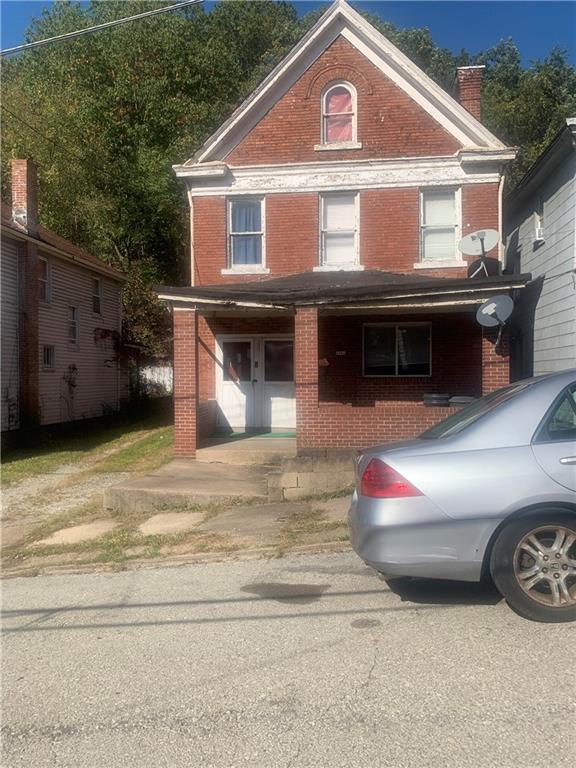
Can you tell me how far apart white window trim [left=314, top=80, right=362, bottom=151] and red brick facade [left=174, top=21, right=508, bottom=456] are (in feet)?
0.25

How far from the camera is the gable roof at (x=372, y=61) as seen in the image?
14469mm

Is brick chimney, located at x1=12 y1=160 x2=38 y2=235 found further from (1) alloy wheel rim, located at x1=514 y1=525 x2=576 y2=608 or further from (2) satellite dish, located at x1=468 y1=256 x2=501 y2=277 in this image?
(1) alloy wheel rim, located at x1=514 y1=525 x2=576 y2=608

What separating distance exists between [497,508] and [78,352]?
20.0m

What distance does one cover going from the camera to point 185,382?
41.8 feet

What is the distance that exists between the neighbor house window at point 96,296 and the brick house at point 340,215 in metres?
10.3

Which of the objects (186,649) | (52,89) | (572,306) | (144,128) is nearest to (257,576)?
(186,649)

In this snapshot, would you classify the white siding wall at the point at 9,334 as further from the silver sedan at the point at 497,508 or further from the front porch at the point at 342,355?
the silver sedan at the point at 497,508

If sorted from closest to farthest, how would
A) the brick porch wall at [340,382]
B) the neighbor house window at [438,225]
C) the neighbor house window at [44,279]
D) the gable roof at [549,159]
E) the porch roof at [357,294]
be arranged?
the gable roof at [549,159]
the brick porch wall at [340,382]
the porch roof at [357,294]
the neighbor house window at [438,225]
the neighbor house window at [44,279]

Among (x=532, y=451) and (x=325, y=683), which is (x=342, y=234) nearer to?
(x=532, y=451)

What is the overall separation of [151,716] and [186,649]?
923 mm

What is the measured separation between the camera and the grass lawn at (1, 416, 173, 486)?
44.4ft

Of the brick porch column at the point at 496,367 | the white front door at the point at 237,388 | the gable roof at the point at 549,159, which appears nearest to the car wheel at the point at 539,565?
the brick porch column at the point at 496,367

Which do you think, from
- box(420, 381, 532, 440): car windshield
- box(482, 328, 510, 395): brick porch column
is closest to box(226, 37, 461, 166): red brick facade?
box(482, 328, 510, 395): brick porch column

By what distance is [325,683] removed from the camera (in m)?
3.97
